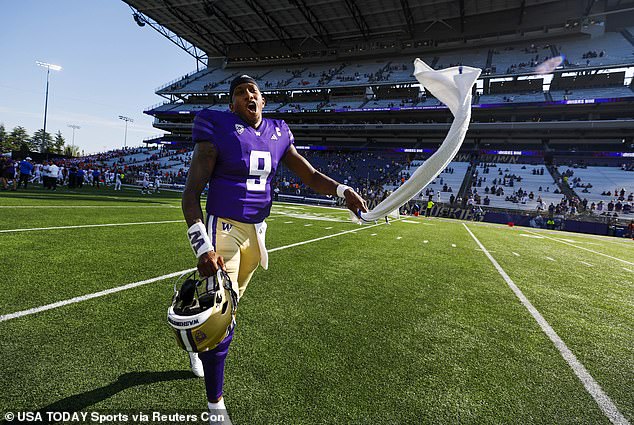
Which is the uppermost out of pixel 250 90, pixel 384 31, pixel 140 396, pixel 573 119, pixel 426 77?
pixel 384 31

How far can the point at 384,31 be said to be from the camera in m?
45.0

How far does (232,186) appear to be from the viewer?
212 centimetres

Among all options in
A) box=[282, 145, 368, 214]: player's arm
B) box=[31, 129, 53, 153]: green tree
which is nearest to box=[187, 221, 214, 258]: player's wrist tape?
box=[282, 145, 368, 214]: player's arm

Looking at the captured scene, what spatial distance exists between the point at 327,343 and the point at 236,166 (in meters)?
1.84

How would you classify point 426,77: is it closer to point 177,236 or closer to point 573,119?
point 177,236

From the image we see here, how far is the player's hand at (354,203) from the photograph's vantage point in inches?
96.0

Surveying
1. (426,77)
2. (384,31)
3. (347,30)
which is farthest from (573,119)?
(426,77)

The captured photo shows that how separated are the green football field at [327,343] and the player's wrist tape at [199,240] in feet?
3.57

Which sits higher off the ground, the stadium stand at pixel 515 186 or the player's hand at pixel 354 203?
the stadium stand at pixel 515 186

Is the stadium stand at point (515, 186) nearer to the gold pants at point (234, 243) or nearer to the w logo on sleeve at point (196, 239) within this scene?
the gold pants at point (234, 243)

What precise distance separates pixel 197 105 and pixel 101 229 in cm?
5583

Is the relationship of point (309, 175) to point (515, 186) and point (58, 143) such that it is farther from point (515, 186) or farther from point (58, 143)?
point (58, 143)

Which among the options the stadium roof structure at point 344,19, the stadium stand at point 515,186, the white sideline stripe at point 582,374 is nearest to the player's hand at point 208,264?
the white sideline stripe at point 582,374

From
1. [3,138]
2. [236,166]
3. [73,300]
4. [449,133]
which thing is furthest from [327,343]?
[3,138]
